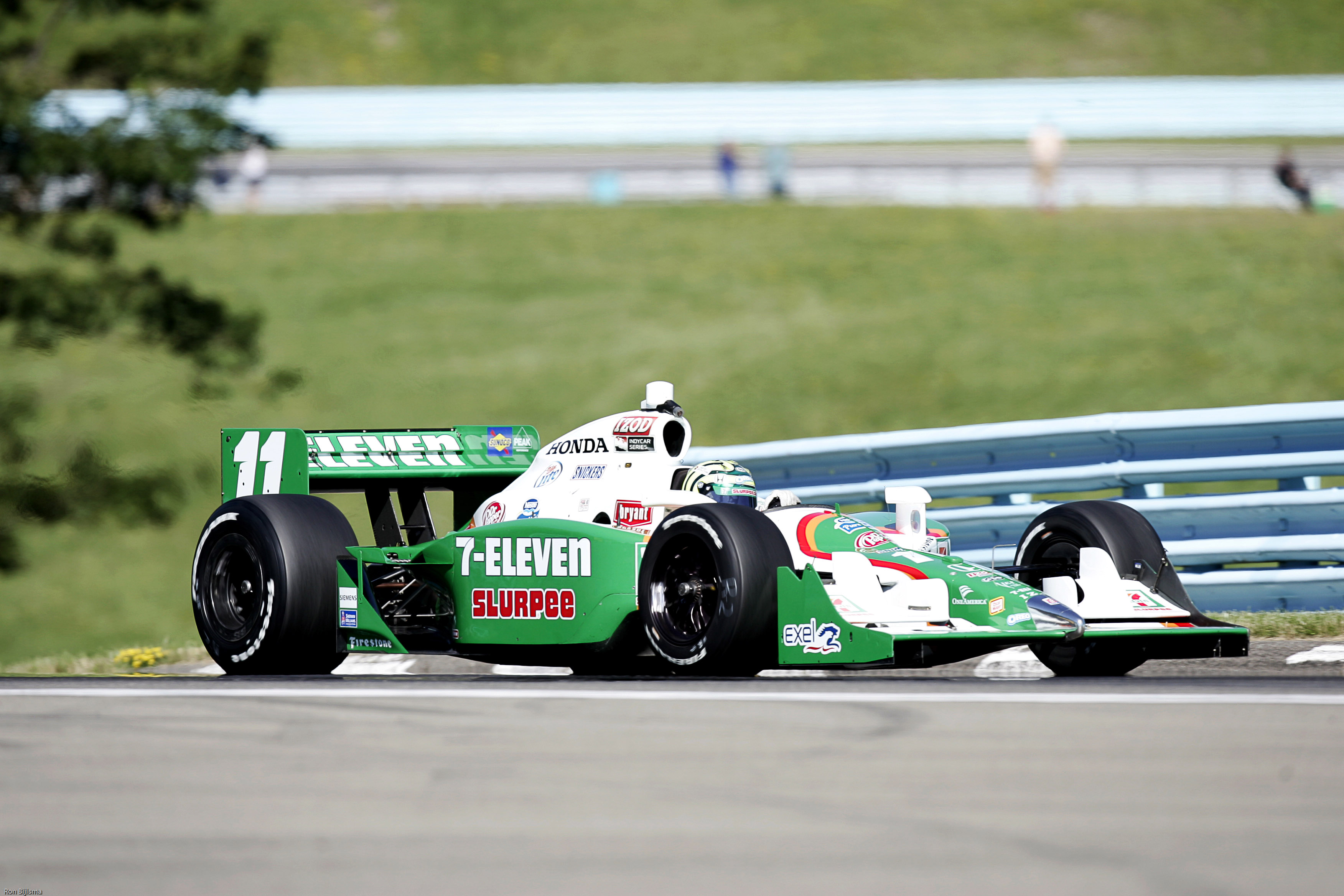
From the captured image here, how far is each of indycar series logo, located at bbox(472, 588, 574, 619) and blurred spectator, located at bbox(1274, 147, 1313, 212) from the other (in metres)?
24.2

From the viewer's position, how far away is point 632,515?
860 cm

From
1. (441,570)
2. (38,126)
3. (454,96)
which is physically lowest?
(441,570)

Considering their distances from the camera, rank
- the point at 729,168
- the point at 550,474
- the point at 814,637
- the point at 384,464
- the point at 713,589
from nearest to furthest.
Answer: the point at 814,637
the point at 713,589
the point at 550,474
the point at 384,464
the point at 729,168

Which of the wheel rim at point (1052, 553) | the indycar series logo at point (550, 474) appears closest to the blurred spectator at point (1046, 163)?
the wheel rim at point (1052, 553)

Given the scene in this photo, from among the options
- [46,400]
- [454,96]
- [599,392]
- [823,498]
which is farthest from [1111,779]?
[454,96]

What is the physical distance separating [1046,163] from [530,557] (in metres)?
23.3

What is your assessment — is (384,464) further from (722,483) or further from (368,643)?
(722,483)

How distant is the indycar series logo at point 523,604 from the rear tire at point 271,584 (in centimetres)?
79

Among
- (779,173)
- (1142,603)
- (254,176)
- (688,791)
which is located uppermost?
(254,176)

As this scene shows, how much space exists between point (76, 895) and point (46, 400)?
2038 cm

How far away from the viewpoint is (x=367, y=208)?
3164cm

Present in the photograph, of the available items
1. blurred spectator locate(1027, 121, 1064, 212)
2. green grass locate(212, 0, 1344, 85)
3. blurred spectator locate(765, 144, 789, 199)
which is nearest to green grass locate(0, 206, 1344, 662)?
blurred spectator locate(1027, 121, 1064, 212)

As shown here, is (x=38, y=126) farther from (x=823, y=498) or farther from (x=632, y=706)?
(x=632, y=706)

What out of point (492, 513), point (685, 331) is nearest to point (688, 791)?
point (492, 513)
